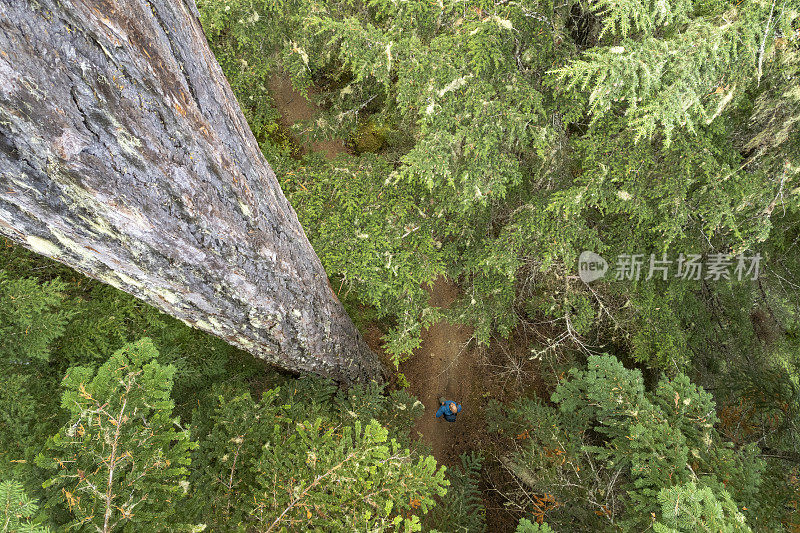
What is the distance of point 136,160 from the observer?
174 cm

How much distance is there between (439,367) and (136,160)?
26.8 ft

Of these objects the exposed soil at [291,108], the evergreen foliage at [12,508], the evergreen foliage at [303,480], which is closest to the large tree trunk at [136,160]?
the evergreen foliage at [12,508]

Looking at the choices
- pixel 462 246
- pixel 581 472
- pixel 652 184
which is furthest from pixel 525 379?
pixel 652 184

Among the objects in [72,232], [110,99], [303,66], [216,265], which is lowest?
[216,265]

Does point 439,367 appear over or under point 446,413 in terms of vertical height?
over

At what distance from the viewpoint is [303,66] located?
5.18 meters

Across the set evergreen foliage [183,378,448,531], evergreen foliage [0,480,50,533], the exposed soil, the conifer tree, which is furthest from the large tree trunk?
the exposed soil

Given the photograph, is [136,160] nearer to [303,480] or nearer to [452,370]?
[303,480]

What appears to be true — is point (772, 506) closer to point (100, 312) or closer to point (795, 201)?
point (795, 201)

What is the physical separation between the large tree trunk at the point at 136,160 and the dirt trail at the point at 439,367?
19.8ft

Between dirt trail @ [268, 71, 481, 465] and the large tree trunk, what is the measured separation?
6021 mm

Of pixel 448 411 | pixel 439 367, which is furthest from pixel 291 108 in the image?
pixel 448 411

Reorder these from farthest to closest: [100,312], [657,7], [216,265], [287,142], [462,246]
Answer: [287,142] → [462,246] → [100,312] → [657,7] → [216,265]

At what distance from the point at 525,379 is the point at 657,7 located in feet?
25.5
